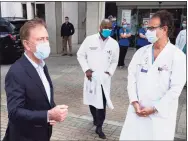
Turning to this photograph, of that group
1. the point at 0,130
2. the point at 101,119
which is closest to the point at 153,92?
the point at 101,119

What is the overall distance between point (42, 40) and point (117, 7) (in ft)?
20.3

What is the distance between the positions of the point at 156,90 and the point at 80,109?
2.48 meters

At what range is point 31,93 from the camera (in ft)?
5.98

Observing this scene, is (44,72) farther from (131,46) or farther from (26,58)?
(131,46)

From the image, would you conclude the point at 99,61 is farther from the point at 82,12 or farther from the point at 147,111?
the point at 82,12

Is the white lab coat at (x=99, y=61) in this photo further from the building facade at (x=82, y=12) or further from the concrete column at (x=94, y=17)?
the concrete column at (x=94, y=17)

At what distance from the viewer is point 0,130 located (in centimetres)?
386

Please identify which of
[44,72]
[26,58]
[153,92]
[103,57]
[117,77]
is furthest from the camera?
[117,77]

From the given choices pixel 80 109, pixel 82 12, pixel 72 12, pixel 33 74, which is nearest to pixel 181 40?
pixel 80 109

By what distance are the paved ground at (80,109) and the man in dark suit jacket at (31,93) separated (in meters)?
1.74

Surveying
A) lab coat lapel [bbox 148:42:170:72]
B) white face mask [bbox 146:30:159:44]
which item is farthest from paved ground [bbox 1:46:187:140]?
lab coat lapel [bbox 148:42:170:72]

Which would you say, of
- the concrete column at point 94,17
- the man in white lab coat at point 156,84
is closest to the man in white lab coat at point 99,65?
the man in white lab coat at point 156,84

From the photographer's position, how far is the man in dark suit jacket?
1.76 m

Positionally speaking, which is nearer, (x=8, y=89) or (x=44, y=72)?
(x=8, y=89)
